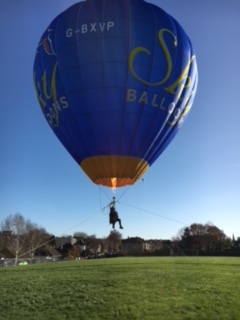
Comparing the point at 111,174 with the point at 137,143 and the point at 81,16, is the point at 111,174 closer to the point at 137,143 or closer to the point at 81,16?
the point at 137,143

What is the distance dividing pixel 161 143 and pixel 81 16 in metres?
6.81

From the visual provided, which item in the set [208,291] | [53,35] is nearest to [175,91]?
[53,35]

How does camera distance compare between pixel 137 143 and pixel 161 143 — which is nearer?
pixel 137 143

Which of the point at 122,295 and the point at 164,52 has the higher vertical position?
the point at 164,52

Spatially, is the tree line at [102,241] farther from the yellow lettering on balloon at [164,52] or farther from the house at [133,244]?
the yellow lettering on balloon at [164,52]

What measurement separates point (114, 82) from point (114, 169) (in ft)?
12.4

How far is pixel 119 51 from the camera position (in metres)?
16.1

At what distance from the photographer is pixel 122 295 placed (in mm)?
15906

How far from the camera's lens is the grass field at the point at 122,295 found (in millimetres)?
13773

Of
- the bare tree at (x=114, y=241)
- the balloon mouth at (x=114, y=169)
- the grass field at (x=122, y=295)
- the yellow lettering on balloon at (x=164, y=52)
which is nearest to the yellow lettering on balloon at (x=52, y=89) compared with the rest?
the balloon mouth at (x=114, y=169)

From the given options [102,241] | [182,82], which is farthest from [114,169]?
[102,241]

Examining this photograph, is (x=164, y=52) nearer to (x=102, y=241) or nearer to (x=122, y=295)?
(x=122, y=295)

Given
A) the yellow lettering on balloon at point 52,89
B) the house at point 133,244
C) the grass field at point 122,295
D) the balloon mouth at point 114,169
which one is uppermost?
the yellow lettering on balloon at point 52,89

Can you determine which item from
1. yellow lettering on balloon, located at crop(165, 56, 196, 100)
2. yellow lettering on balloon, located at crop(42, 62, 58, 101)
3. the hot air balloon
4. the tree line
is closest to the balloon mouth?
the hot air balloon
